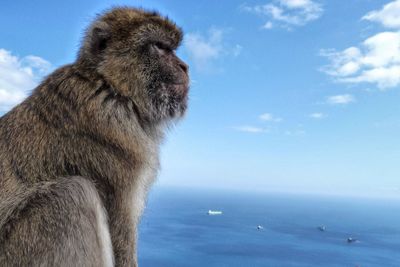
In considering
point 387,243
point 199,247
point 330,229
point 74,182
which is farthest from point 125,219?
point 330,229

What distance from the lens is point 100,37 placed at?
2.68 meters

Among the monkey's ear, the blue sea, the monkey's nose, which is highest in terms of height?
the monkey's ear

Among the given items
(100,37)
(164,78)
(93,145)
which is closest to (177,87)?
(164,78)

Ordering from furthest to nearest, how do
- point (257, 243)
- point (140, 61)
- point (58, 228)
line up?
point (257, 243), point (140, 61), point (58, 228)

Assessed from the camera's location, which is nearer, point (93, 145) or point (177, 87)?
point (93, 145)

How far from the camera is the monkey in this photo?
6.73ft

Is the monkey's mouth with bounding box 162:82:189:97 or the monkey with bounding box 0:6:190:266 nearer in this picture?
the monkey with bounding box 0:6:190:266

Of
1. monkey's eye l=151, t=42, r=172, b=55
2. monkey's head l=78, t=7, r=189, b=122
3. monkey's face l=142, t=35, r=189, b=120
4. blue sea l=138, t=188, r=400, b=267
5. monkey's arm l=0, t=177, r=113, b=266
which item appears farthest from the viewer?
blue sea l=138, t=188, r=400, b=267

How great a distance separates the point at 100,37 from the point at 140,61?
12.2 inches

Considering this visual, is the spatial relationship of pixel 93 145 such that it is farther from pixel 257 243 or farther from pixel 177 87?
pixel 257 243

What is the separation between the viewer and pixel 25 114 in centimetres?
242

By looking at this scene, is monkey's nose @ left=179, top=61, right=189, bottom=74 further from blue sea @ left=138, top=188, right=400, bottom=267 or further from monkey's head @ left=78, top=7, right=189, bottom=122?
blue sea @ left=138, top=188, right=400, bottom=267

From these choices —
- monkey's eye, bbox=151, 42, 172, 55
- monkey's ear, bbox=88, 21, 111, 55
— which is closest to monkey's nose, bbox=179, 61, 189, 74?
monkey's eye, bbox=151, 42, 172, 55

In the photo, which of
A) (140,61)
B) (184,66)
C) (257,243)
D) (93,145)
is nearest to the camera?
(93,145)
